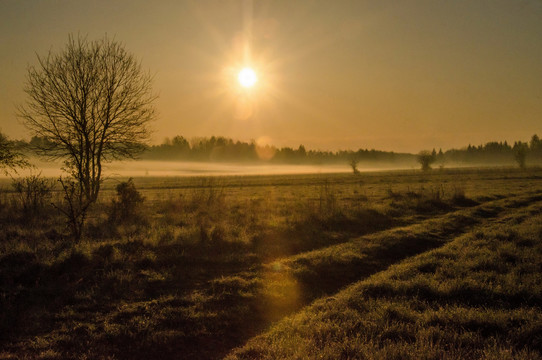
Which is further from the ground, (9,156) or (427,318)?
(9,156)

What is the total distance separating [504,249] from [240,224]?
11.5 meters

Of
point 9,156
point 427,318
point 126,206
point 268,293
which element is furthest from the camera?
point 9,156

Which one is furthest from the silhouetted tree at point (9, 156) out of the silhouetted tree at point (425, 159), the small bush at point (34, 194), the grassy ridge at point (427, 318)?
the silhouetted tree at point (425, 159)

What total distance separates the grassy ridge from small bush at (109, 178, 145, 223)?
1457 centimetres

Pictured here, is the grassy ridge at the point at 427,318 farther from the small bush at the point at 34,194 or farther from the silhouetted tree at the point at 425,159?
the silhouetted tree at the point at 425,159

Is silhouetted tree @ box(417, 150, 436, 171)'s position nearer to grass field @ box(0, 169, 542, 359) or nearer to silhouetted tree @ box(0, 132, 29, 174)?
grass field @ box(0, 169, 542, 359)

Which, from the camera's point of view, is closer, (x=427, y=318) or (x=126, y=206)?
(x=427, y=318)

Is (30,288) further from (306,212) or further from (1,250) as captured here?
(306,212)

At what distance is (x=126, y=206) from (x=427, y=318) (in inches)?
699

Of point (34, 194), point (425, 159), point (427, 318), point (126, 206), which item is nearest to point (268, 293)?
point (427, 318)

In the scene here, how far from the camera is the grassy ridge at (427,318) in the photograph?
597cm

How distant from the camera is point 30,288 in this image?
30.8 ft

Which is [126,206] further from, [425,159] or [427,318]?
[425,159]

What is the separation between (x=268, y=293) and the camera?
9344 mm
